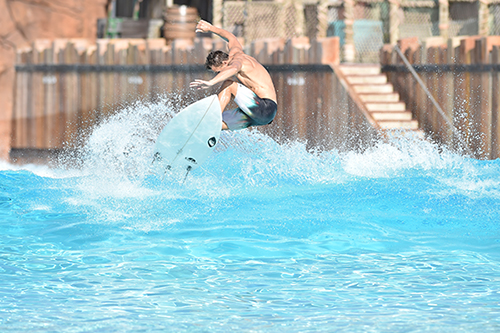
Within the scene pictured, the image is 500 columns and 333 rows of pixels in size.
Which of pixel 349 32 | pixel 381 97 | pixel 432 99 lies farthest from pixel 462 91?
pixel 349 32

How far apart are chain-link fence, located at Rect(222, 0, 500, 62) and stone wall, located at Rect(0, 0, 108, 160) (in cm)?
393

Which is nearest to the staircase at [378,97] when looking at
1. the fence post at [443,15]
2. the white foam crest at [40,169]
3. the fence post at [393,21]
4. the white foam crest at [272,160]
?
the white foam crest at [272,160]

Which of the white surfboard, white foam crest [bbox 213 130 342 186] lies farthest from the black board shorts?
white foam crest [bbox 213 130 342 186]

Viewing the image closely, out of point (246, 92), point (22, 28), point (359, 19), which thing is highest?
point (359, 19)

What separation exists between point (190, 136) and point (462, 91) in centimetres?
613

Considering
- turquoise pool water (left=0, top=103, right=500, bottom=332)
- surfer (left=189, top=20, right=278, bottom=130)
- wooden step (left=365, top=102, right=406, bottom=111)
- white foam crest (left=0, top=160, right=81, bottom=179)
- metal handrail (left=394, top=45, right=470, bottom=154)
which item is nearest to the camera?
turquoise pool water (left=0, top=103, right=500, bottom=332)

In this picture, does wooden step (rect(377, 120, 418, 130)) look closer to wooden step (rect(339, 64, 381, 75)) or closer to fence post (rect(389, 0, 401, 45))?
wooden step (rect(339, 64, 381, 75))

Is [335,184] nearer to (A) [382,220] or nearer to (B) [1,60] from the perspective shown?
(A) [382,220]

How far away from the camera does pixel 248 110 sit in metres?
8.43

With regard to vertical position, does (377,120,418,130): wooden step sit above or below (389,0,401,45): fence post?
below

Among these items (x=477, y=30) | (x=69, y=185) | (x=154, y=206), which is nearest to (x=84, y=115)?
(x=69, y=185)

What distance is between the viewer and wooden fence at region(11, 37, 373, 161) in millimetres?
12820

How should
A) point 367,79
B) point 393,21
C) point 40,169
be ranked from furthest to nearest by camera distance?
1. point 393,21
2. point 40,169
3. point 367,79

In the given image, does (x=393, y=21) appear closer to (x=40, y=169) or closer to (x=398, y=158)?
(x=398, y=158)
